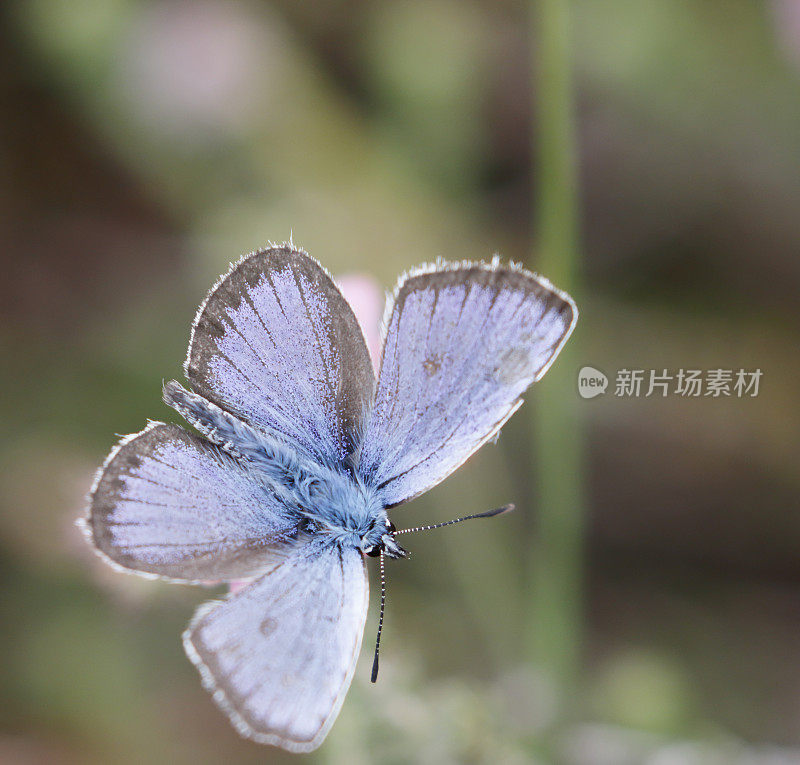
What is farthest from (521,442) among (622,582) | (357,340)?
(357,340)

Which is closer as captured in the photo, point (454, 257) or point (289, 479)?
point (289, 479)

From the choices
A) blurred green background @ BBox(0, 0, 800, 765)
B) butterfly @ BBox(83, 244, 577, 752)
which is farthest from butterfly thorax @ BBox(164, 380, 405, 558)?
blurred green background @ BBox(0, 0, 800, 765)

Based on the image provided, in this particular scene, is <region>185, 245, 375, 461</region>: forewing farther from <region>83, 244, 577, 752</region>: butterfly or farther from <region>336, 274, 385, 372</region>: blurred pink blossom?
<region>336, 274, 385, 372</region>: blurred pink blossom

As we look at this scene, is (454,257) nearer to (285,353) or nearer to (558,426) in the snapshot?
(558,426)

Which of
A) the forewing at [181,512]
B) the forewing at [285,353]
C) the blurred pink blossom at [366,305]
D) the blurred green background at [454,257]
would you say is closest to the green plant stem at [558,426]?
the blurred green background at [454,257]

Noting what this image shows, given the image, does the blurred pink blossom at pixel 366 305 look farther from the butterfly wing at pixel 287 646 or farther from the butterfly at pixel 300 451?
the butterfly wing at pixel 287 646

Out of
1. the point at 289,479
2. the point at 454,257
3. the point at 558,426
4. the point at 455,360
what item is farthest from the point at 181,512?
the point at 454,257

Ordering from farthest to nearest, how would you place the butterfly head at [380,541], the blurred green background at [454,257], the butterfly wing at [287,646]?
the blurred green background at [454,257], the butterfly head at [380,541], the butterfly wing at [287,646]
